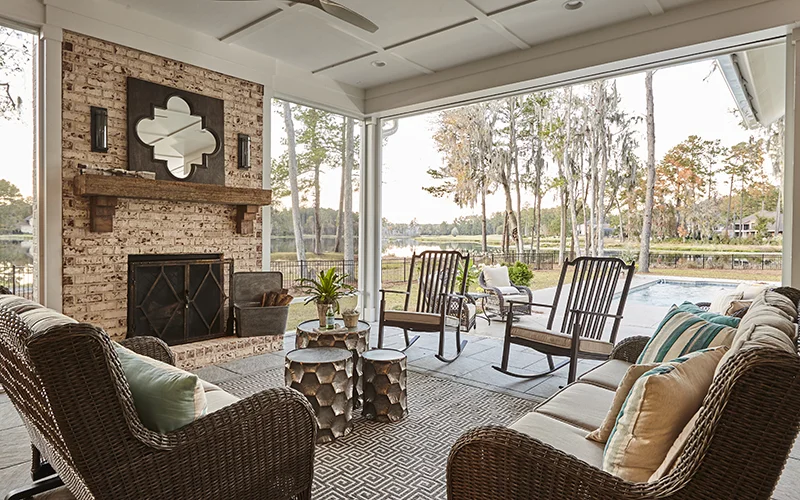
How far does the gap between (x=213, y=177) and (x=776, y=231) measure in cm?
499

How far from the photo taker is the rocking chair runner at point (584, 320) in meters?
3.42

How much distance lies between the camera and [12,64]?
144 inches

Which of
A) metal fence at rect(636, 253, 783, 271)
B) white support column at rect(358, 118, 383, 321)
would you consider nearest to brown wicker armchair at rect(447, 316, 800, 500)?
metal fence at rect(636, 253, 783, 271)

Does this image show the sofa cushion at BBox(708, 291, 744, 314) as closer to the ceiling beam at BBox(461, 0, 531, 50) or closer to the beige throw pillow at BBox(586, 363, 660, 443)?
the beige throw pillow at BBox(586, 363, 660, 443)

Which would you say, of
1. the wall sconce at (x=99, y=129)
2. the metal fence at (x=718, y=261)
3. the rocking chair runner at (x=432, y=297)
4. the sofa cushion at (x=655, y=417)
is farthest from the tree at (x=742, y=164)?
the wall sconce at (x=99, y=129)

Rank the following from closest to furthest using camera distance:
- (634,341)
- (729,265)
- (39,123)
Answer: (634,341), (39,123), (729,265)

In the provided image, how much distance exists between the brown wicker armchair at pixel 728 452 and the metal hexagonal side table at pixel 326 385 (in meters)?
1.54

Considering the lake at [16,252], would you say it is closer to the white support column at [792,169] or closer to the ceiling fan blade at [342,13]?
the ceiling fan blade at [342,13]

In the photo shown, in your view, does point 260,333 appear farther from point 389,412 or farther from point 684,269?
point 684,269

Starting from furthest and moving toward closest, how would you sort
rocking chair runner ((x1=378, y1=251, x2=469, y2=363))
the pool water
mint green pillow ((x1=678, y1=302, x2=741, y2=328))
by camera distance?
the pool water, rocking chair runner ((x1=378, y1=251, x2=469, y2=363)), mint green pillow ((x1=678, y1=302, x2=741, y2=328))

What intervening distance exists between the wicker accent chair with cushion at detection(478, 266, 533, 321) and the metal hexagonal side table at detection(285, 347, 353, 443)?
154 inches

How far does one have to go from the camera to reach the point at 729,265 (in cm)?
444

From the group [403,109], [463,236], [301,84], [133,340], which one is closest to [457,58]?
[403,109]

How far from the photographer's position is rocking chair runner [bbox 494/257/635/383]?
3422 millimetres
